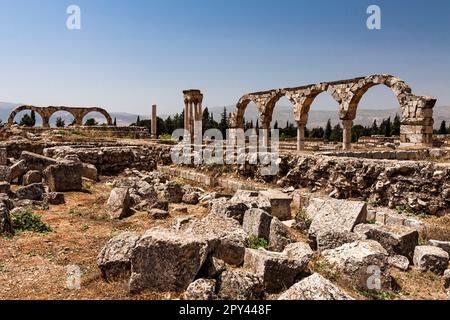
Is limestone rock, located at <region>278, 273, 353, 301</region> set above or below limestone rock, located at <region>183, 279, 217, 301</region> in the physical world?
above

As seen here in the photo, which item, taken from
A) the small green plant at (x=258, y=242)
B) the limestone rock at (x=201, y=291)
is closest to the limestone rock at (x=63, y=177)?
the small green plant at (x=258, y=242)

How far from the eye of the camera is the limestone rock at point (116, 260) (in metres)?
4.95

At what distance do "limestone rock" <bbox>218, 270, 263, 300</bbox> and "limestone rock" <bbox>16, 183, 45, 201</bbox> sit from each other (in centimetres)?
723

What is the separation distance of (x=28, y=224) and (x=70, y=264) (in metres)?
2.26

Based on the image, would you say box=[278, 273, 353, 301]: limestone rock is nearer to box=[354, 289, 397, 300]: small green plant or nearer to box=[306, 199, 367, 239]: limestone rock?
box=[354, 289, 397, 300]: small green plant

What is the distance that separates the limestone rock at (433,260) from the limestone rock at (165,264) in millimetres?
3509

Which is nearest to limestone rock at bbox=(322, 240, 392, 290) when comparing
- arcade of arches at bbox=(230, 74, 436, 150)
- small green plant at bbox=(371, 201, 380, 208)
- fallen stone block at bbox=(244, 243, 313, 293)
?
fallen stone block at bbox=(244, 243, 313, 293)

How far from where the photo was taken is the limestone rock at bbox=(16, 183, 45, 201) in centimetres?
957

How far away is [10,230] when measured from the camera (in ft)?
22.5

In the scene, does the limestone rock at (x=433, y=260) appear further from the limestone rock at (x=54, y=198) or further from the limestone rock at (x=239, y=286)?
the limestone rock at (x=54, y=198)

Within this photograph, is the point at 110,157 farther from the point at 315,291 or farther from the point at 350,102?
the point at 315,291
